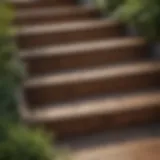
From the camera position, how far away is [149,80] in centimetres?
322

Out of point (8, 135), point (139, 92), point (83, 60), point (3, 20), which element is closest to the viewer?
point (8, 135)

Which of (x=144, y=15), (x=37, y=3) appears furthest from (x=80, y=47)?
(x=37, y=3)

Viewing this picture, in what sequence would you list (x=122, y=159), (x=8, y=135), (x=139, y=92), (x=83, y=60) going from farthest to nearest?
(x=83, y=60) < (x=139, y=92) < (x=122, y=159) < (x=8, y=135)

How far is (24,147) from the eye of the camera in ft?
6.86

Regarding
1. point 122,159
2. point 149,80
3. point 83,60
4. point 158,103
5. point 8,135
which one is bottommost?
point 122,159

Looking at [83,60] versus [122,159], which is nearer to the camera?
[122,159]

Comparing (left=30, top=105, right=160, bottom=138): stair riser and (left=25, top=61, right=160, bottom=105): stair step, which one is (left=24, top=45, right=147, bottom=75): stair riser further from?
(left=30, top=105, right=160, bottom=138): stair riser

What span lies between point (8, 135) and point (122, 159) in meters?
0.75

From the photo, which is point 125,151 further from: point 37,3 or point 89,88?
point 37,3

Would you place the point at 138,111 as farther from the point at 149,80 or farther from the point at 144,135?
the point at 149,80

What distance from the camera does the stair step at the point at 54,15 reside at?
3886 millimetres

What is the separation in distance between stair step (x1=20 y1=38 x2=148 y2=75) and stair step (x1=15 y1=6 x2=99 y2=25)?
500 mm

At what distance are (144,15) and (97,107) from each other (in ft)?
2.91

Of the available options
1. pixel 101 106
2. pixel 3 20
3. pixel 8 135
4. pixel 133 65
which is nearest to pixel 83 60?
pixel 133 65
